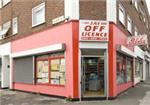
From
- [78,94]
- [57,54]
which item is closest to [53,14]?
[57,54]

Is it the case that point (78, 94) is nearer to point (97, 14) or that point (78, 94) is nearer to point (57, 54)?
point (57, 54)

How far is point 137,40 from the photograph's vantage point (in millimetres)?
20062

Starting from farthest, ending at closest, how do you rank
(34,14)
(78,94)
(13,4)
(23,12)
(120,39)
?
(13,4), (23,12), (34,14), (120,39), (78,94)

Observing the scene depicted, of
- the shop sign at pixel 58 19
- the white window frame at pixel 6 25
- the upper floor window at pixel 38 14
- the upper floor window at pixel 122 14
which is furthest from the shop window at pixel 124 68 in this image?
the white window frame at pixel 6 25

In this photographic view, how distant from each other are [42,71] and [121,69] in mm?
4816

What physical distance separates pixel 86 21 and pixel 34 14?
17.3 ft

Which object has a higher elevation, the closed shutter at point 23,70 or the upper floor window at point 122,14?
the upper floor window at point 122,14

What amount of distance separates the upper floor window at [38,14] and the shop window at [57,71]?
2.82 m

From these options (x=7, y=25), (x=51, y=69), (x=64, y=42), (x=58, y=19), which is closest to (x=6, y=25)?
(x=7, y=25)

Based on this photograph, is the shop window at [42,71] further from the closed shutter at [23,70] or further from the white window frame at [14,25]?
the white window frame at [14,25]

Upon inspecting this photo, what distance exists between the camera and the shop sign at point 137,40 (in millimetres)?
19906

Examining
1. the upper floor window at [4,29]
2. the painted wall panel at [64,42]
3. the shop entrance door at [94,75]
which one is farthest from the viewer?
the upper floor window at [4,29]

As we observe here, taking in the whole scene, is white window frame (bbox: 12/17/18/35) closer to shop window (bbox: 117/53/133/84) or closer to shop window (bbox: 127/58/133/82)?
shop window (bbox: 117/53/133/84)

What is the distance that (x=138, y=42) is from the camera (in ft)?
65.7
